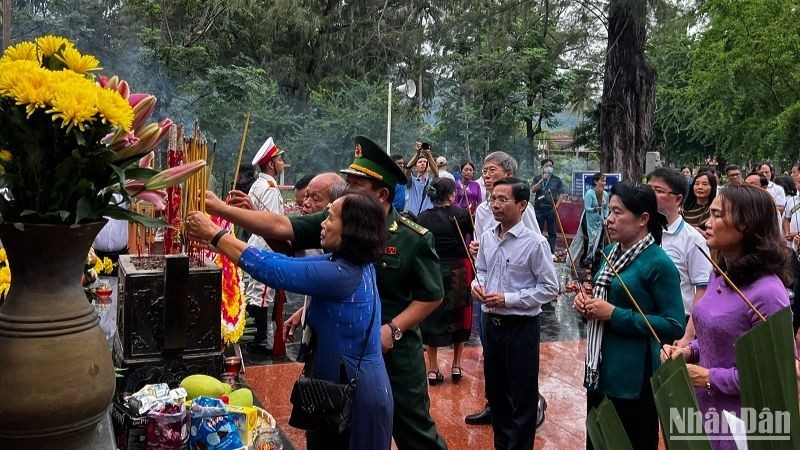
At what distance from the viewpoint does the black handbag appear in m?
2.68

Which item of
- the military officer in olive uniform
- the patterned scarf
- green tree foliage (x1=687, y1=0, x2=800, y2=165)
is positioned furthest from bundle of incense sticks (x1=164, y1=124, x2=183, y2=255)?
green tree foliage (x1=687, y1=0, x2=800, y2=165)

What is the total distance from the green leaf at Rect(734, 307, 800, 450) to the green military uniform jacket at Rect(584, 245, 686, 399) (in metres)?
2.47

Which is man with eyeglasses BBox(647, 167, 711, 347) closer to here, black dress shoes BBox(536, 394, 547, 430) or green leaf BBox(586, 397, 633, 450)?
black dress shoes BBox(536, 394, 547, 430)

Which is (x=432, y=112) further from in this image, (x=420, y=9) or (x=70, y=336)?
(x=70, y=336)

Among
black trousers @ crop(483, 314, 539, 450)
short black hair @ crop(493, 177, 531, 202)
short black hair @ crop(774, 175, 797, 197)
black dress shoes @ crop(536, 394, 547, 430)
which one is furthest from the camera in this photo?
short black hair @ crop(774, 175, 797, 197)

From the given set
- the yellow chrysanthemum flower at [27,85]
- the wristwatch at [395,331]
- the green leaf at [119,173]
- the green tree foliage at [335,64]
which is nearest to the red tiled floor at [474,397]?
the wristwatch at [395,331]

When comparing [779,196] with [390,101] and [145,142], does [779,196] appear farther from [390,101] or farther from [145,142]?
[145,142]

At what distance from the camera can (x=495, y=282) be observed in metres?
4.49

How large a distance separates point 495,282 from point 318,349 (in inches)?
74.2

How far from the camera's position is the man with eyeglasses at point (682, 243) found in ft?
13.3

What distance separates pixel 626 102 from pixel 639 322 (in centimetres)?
1042

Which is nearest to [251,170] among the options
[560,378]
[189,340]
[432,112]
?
[560,378]

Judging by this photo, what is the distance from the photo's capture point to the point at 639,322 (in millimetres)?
3264

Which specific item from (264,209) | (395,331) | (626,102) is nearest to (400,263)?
(395,331)
